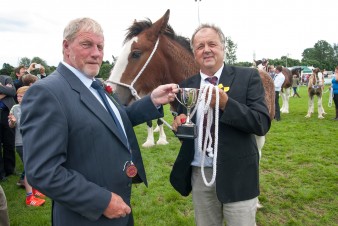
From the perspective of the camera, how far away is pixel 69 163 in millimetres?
1574

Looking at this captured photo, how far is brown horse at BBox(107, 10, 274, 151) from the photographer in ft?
9.96

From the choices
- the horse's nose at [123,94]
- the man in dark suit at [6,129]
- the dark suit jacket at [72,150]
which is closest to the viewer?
the dark suit jacket at [72,150]

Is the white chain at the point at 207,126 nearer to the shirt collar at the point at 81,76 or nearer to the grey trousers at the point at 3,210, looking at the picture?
the shirt collar at the point at 81,76

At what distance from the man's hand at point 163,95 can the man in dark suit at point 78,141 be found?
0.50m

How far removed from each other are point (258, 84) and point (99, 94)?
48.3 inches

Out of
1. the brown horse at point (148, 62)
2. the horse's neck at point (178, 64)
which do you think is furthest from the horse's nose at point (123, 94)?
the horse's neck at point (178, 64)

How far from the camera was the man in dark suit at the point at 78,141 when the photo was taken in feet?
4.69

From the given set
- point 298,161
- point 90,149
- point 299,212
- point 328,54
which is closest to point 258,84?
point 90,149

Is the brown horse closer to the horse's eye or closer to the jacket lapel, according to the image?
the horse's eye

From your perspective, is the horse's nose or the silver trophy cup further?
the horse's nose

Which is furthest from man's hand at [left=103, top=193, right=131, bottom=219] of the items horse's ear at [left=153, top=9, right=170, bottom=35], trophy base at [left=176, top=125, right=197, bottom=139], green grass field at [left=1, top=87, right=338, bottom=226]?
green grass field at [left=1, top=87, right=338, bottom=226]

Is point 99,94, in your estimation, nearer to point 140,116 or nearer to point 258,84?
point 140,116

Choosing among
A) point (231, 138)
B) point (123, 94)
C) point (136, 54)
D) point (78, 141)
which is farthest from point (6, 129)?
point (231, 138)

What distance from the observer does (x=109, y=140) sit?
1.66 m
